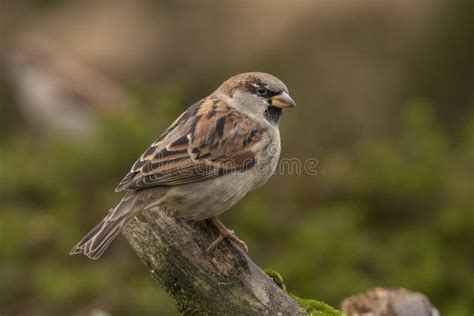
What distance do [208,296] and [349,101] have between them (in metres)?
8.93

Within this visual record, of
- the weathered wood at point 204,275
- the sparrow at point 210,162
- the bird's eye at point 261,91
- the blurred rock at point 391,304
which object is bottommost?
the weathered wood at point 204,275

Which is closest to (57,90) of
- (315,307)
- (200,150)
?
(200,150)

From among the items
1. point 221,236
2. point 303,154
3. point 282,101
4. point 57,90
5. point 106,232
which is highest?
point 57,90

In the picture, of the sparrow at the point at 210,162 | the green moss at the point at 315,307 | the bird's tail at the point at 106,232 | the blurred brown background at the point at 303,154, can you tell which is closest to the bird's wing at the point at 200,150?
the sparrow at the point at 210,162

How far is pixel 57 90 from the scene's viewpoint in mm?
12531

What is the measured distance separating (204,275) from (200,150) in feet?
2.64

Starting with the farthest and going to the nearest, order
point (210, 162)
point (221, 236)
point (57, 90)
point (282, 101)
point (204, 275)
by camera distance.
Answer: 1. point (57, 90)
2. point (282, 101)
3. point (210, 162)
4. point (221, 236)
5. point (204, 275)

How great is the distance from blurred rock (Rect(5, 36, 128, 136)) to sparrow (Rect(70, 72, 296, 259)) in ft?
19.8

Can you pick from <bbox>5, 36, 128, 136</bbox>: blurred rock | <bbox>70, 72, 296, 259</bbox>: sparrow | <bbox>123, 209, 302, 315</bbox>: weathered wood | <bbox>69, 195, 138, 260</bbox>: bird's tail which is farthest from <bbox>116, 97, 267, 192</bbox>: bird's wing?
<bbox>5, 36, 128, 136</bbox>: blurred rock

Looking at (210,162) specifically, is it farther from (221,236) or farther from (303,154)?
(303,154)

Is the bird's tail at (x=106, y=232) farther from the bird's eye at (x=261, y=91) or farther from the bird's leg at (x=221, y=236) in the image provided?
the bird's eye at (x=261, y=91)

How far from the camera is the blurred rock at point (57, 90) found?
468 inches

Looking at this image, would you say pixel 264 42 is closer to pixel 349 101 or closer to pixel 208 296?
pixel 349 101

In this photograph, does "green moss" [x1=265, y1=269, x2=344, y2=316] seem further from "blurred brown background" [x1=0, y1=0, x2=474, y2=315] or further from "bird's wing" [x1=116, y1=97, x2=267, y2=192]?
"blurred brown background" [x1=0, y1=0, x2=474, y2=315]
